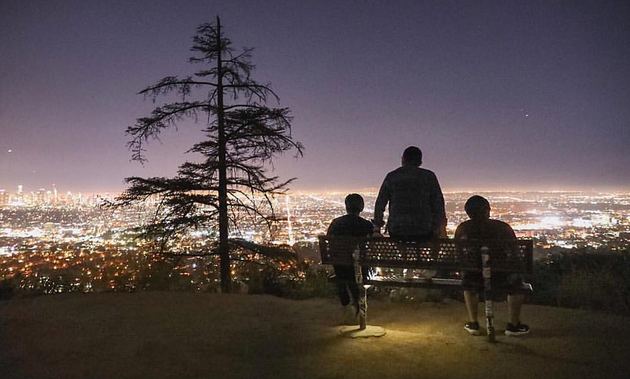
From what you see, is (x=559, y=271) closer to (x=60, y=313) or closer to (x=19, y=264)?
(x=60, y=313)

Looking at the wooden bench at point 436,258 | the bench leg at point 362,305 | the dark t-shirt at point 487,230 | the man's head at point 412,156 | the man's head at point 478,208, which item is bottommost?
the bench leg at point 362,305

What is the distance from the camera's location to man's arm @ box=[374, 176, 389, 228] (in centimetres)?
604

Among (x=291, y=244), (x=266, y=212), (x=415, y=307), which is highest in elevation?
(x=266, y=212)

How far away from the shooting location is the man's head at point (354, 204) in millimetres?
6410

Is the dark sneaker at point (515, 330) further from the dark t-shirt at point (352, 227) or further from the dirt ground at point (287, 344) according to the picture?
the dark t-shirt at point (352, 227)

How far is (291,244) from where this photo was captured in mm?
12797

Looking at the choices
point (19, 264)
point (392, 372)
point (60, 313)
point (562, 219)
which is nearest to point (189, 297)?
point (60, 313)

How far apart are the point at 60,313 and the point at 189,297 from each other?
2.32 meters

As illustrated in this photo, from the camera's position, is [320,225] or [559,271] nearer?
[559,271]

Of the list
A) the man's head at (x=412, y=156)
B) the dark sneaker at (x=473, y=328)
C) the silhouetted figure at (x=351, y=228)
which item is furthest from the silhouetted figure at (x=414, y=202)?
the dark sneaker at (x=473, y=328)

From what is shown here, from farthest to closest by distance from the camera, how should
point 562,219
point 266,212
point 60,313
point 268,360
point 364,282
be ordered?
point 562,219 < point 266,212 < point 60,313 < point 364,282 < point 268,360

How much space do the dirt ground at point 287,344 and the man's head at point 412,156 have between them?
7.68 feet

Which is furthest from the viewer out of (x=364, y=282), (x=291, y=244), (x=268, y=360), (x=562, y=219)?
(x=562, y=219)

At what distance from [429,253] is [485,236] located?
87 centimetres
